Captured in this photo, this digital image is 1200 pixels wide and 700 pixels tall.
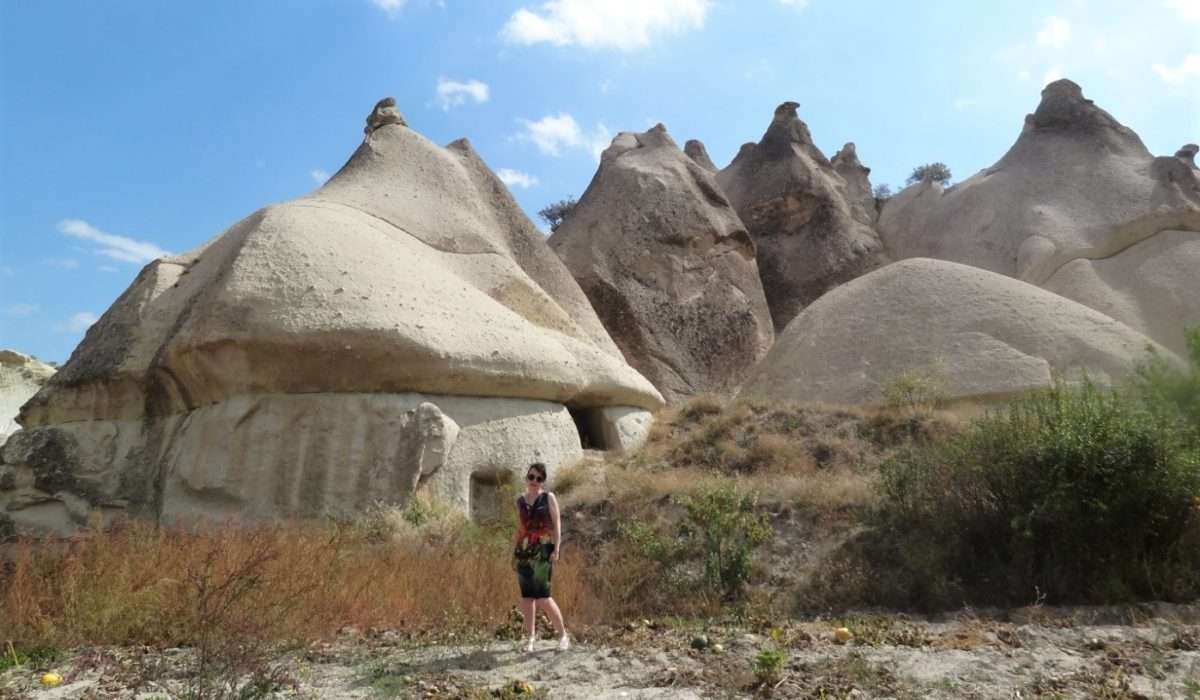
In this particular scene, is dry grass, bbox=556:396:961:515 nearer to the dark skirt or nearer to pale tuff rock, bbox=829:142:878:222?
the dark skirt

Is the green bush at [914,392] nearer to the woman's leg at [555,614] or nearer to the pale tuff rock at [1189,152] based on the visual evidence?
the woman's leg at [555,614]

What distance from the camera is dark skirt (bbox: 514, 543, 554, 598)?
552cm

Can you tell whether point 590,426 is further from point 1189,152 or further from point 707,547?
point 1189,152

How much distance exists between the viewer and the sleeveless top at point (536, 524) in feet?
18.2

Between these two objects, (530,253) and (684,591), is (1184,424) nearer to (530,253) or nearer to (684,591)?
(684,591)

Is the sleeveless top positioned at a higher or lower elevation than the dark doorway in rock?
lower

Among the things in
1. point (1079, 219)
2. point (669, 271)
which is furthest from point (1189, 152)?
point (669, 271)

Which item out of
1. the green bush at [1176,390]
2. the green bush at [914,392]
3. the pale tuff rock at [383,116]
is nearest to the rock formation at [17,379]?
the pale tuff rock at [383,116]

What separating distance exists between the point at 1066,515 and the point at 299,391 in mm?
7597

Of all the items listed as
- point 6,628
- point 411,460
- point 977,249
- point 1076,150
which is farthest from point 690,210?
point 6,628

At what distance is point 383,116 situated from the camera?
722 inches

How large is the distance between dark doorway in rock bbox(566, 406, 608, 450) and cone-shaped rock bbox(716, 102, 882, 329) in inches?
501

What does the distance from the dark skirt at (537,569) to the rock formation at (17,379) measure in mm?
22858

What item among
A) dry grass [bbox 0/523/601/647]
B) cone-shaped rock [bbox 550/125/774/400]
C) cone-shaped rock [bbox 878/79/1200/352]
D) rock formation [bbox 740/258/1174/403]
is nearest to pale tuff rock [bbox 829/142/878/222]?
cone-shaped rock [bbox 878/79/1200/352]
